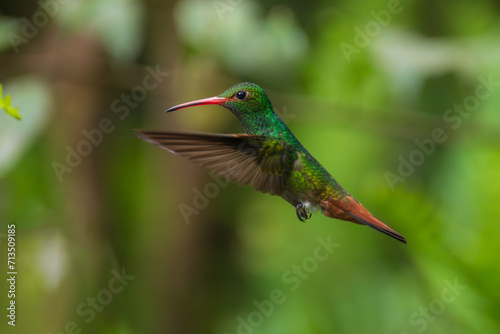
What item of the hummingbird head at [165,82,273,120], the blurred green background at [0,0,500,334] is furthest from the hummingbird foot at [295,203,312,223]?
the blurred green background at [0,0,500,334]

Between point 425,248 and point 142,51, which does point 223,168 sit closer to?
point 425,248

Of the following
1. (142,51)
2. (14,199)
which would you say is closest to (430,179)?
(142,51)

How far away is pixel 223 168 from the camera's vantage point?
0.80 meters

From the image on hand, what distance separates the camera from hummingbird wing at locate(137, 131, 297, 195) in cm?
70

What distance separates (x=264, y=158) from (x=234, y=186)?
243 centimetres

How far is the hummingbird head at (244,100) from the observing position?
86 cm

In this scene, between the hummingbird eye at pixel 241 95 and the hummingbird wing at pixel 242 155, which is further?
Result: the hummingbird eye at pixel 241 95

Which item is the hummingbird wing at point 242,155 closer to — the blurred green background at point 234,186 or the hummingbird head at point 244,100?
the hummingbird head at point 244,100

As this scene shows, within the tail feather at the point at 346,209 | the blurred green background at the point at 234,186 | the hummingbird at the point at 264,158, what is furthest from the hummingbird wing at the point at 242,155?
the blurred green background at the point at 234,186

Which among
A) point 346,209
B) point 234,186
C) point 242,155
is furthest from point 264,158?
point 234,186

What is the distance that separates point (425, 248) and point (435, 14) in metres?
1.93

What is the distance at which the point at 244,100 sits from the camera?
864 millimetres

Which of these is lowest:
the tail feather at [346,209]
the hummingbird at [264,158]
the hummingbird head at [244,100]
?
the tail feather at [346,209]

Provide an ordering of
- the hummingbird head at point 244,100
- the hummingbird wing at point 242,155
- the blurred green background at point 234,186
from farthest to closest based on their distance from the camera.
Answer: the blurred green background at point 234,186, the hummingbird head at point 244,100, the hummingbird wing at point 242,155
